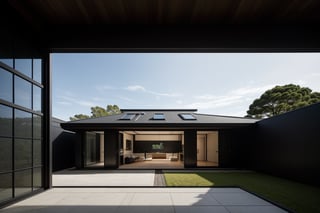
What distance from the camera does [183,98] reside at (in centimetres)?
3206

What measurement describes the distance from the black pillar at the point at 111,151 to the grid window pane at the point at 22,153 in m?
7.69

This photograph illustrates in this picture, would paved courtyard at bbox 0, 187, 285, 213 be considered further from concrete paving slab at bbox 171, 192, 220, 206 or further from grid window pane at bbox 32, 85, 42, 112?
grid window pane at bbox 32, 85, 42, 112

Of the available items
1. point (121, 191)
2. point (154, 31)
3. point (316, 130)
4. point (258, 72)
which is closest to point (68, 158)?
point (121, 191)

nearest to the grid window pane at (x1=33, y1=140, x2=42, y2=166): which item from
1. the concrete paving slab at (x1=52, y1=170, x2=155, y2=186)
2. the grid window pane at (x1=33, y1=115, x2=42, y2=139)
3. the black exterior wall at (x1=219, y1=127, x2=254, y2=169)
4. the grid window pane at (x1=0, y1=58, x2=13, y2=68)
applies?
the grid window pane at (x1=33, y1=115, x2=42, y2=139)

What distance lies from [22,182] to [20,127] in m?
1.41

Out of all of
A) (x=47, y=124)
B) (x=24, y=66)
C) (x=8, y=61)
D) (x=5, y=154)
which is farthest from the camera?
(x=47, y=124)

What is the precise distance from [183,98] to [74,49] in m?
26.6

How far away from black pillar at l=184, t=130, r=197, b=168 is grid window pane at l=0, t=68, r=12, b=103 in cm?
1022

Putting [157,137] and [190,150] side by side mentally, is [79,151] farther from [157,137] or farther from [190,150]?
[157,137]

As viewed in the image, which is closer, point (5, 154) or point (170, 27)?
point (5, 154)

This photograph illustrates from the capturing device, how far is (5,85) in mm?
5156

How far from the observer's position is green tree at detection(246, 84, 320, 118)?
82.7 feet

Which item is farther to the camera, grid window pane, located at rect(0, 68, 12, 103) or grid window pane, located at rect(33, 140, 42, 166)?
grid window pane, located at rect(33, 140, 42, 166)

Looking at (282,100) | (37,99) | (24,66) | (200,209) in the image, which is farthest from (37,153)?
(282,100)
